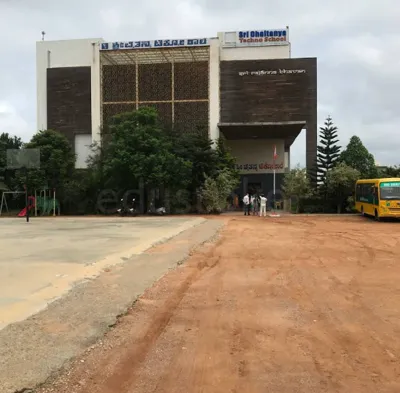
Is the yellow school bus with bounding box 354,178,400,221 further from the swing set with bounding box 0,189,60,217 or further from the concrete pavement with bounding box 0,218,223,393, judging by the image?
the swing set with bounding box 0,189,60,217

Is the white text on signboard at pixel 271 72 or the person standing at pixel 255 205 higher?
the white text on signboard at pixel 271 72

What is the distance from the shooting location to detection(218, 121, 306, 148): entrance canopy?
1495 inches

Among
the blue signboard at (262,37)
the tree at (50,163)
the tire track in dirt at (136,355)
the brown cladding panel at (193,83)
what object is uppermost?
the blue signboard at (262,37)

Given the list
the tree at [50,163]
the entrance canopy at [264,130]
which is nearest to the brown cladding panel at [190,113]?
the entrance canopy at [264,130]

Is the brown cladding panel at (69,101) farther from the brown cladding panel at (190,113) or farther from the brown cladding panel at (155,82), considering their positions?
the brown cladding panel at (190,113)

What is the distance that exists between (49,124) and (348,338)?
40042 mm

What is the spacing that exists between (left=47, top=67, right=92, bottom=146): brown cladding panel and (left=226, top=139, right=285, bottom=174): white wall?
14523 millimetres

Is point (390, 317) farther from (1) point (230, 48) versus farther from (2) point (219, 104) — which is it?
(1) point (230, 48)

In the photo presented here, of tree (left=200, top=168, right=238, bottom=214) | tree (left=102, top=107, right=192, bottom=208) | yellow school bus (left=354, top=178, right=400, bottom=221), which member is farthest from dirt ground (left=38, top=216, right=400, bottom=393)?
tree (left=200, top=168, right=238, bottom=214)

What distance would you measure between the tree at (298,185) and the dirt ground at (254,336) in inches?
974

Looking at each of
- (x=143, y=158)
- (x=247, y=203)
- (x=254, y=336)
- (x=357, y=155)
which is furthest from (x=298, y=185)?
(x=254, y=336)

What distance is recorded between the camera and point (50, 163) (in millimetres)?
34375

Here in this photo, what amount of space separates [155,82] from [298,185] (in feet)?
49.5

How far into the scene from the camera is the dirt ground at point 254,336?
421cm
